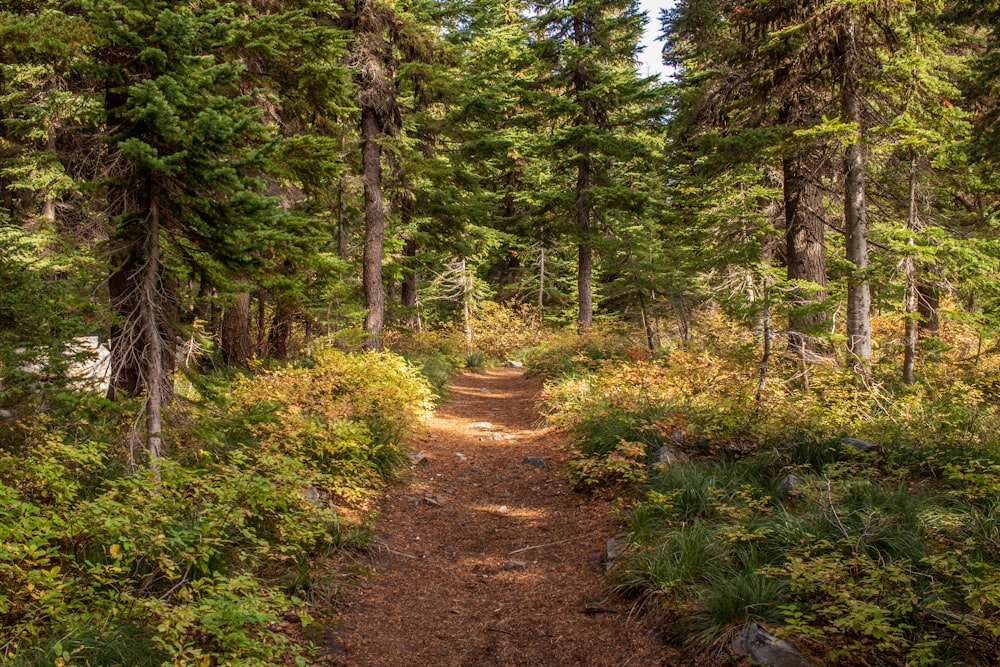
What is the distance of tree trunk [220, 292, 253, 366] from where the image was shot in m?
11.7

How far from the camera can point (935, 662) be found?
11.0 ft

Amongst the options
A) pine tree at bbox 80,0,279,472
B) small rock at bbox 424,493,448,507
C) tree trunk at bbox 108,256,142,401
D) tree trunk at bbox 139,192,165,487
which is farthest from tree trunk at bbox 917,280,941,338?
tree trunk at bbox 108,256,142,401

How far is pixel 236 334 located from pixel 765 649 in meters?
10.9

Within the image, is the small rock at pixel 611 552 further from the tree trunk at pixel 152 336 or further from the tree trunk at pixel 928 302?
the tree trunk at pixel 928 302

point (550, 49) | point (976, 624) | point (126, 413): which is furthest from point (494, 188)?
point (976, 624)

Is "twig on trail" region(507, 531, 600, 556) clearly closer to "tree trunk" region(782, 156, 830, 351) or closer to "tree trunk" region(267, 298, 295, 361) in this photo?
"tree trunk" region(782, 156, 830, 351)

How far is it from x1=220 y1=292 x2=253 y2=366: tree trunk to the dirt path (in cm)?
461

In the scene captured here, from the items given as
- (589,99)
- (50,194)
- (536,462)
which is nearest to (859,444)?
(536,462)

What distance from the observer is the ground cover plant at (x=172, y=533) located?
3.35 m

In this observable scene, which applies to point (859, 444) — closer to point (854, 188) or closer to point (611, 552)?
point (611, 552)

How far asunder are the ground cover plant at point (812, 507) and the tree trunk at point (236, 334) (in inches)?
272

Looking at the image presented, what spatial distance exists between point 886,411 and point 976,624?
202 inches

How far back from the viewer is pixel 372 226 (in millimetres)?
13586

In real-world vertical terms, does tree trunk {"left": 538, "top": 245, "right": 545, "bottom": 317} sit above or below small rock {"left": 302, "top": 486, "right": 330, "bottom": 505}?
above
